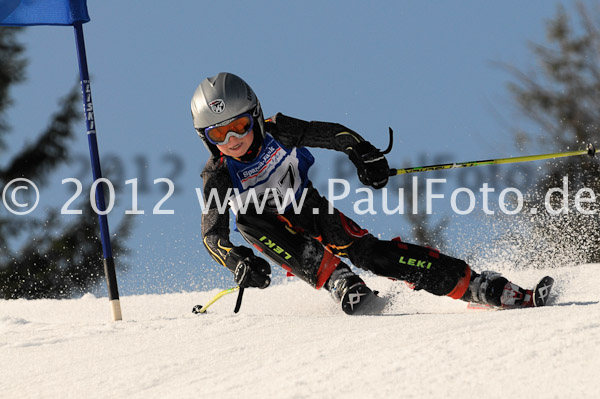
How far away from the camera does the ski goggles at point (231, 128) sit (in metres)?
4.12

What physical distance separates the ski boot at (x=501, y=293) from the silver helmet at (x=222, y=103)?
5.30 feet

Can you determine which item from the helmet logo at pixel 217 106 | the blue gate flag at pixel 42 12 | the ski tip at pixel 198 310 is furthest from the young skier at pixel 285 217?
the blue gate flag at pixel 42 12

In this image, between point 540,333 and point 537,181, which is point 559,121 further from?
point 540,333

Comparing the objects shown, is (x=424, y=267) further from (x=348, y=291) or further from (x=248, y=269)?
(x=248, y=269)

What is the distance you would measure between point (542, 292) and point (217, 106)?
229cm

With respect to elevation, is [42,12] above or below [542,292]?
above

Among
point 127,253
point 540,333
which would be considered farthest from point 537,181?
point 540,333

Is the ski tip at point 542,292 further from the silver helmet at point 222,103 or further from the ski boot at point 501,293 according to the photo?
the silver helmet at point 222,103

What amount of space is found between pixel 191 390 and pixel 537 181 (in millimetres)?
10049

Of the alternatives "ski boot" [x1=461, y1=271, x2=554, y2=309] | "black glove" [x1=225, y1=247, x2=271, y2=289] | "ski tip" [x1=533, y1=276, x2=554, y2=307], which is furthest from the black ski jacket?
"ski tip" [x1=533, y1=276, x2=554, y2=307]

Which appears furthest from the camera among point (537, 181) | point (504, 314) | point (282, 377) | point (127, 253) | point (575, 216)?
point (127, 253)

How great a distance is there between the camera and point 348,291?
415 centimetres

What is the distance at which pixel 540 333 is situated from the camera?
2.90m

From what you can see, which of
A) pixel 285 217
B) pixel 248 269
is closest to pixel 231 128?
pixel 285 217
